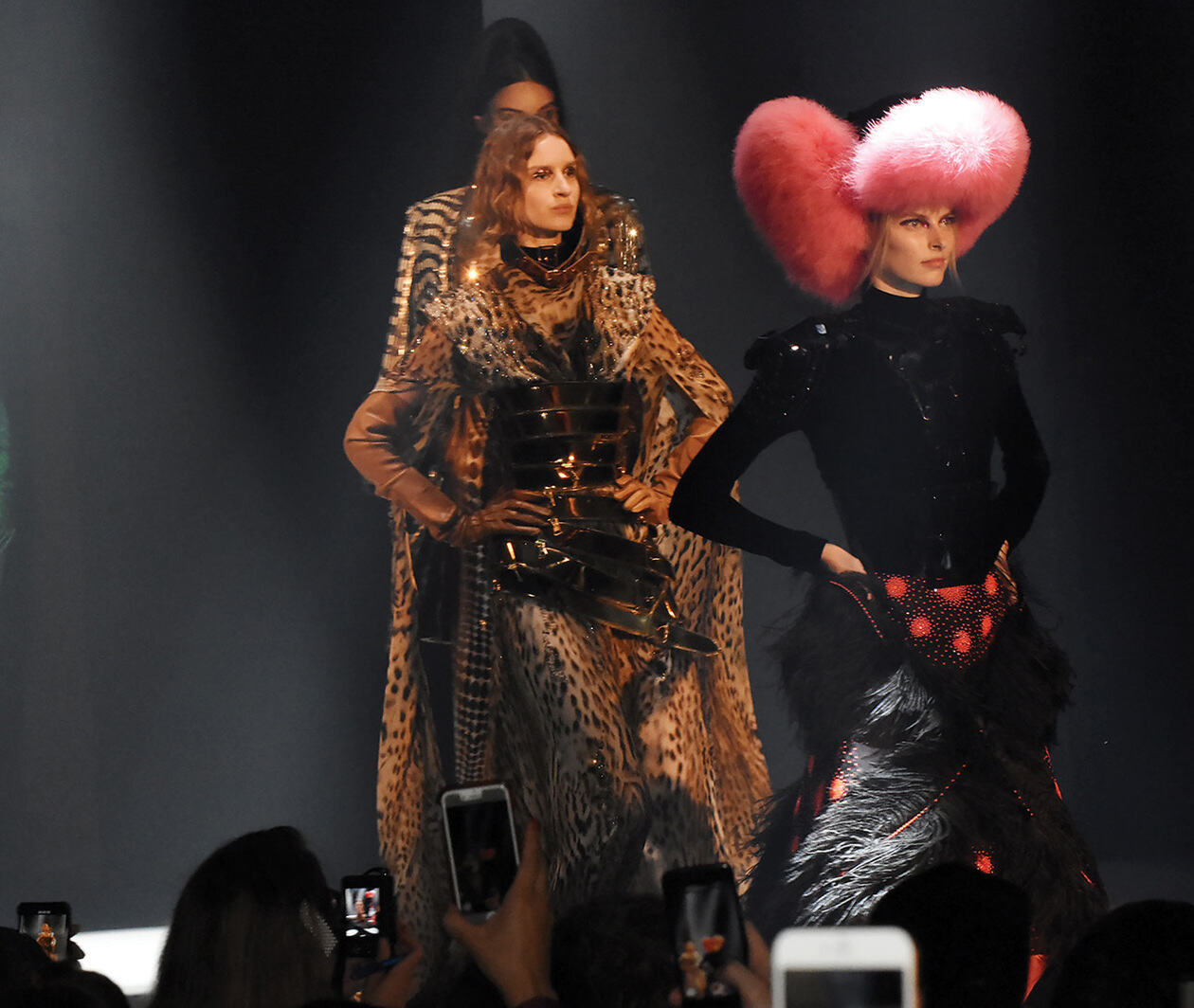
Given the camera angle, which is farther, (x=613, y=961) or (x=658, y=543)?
(x=658, y=543)

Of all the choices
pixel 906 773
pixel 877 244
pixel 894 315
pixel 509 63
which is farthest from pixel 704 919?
pixel 509 63

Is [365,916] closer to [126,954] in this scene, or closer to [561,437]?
[561,437]

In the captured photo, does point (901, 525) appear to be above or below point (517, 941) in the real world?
above

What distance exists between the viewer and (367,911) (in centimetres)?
225

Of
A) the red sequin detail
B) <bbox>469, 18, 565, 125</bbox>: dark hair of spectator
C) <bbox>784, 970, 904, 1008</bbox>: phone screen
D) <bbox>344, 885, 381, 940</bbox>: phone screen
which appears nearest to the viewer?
<bbox>784, 970, 904, 1008</bbox>: phone screen

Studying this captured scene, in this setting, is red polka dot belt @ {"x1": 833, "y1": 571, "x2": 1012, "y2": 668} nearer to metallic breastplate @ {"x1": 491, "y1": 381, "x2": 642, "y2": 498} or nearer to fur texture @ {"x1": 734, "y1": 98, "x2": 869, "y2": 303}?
metallic breastplate @ {"x1": 491, "y1": 381, "x2": 642, "y2": 498}

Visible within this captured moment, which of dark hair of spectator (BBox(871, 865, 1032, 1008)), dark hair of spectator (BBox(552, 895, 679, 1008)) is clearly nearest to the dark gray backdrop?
dark hair of spectator (BBox(552, 895, 679, 1008))

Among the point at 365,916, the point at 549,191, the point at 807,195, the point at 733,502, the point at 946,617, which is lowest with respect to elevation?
the point at 365,916

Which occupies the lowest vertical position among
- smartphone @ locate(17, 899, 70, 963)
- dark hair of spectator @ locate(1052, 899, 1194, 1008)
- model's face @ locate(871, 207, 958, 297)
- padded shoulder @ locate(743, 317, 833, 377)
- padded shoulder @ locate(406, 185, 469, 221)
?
dark hair of spectator @ locate(1052, 899, 1194, 1008)

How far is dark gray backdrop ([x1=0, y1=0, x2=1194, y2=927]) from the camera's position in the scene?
426cm

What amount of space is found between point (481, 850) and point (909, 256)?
7.71ft

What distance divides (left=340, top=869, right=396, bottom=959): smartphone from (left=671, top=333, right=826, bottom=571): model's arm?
1854mm

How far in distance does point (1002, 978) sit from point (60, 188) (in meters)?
3.76

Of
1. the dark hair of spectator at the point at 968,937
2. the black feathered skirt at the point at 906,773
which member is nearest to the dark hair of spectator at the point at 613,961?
the dark hair of spectator at the point at 968,937
